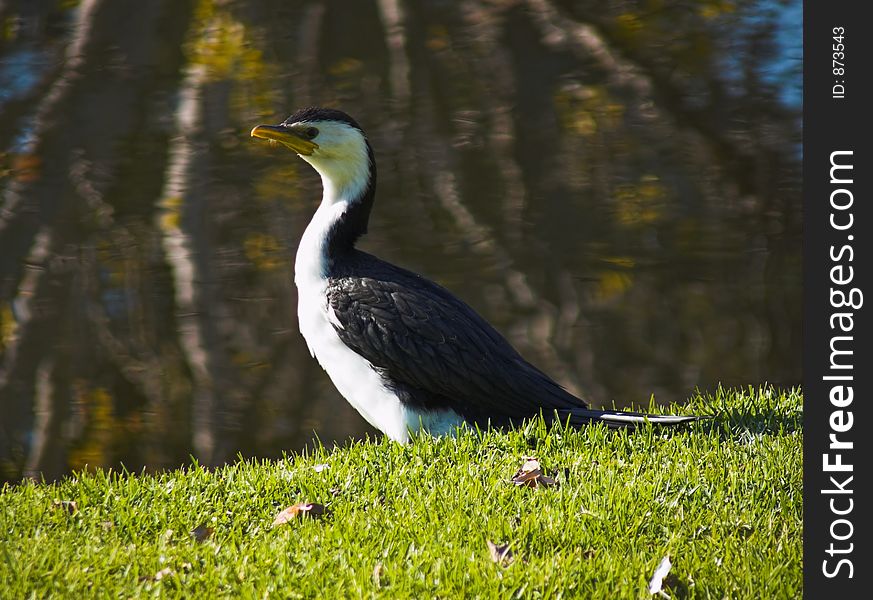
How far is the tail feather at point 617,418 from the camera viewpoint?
4762mm

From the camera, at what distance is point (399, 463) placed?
15.3 ft

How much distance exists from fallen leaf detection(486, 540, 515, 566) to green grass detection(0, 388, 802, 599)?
0.03 meters

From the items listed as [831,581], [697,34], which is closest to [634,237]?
[697,34]

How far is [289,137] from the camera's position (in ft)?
18.1

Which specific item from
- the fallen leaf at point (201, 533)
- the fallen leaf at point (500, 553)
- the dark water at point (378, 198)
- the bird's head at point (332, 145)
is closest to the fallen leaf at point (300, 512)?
the fallen leaf at point (201, 533)

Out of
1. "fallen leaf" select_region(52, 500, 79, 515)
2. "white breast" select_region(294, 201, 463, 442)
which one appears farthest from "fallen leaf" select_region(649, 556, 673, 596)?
A: "fallen leaf" select_region(52, 500, 79, 515)

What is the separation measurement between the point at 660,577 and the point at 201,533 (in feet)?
5.53

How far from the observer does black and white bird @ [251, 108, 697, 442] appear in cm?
507

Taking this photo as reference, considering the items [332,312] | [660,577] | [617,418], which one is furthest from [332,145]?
[660,577]

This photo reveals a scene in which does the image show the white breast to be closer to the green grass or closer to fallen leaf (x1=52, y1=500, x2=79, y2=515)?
the green grass

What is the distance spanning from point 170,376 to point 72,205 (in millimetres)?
3392

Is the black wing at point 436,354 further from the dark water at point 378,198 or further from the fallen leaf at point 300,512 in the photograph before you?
the dark water at point 378,198

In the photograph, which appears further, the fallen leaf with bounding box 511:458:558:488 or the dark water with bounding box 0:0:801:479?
the dark water with bounding box 0:0:801:479

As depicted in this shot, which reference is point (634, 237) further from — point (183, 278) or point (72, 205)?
point (72, 205)
